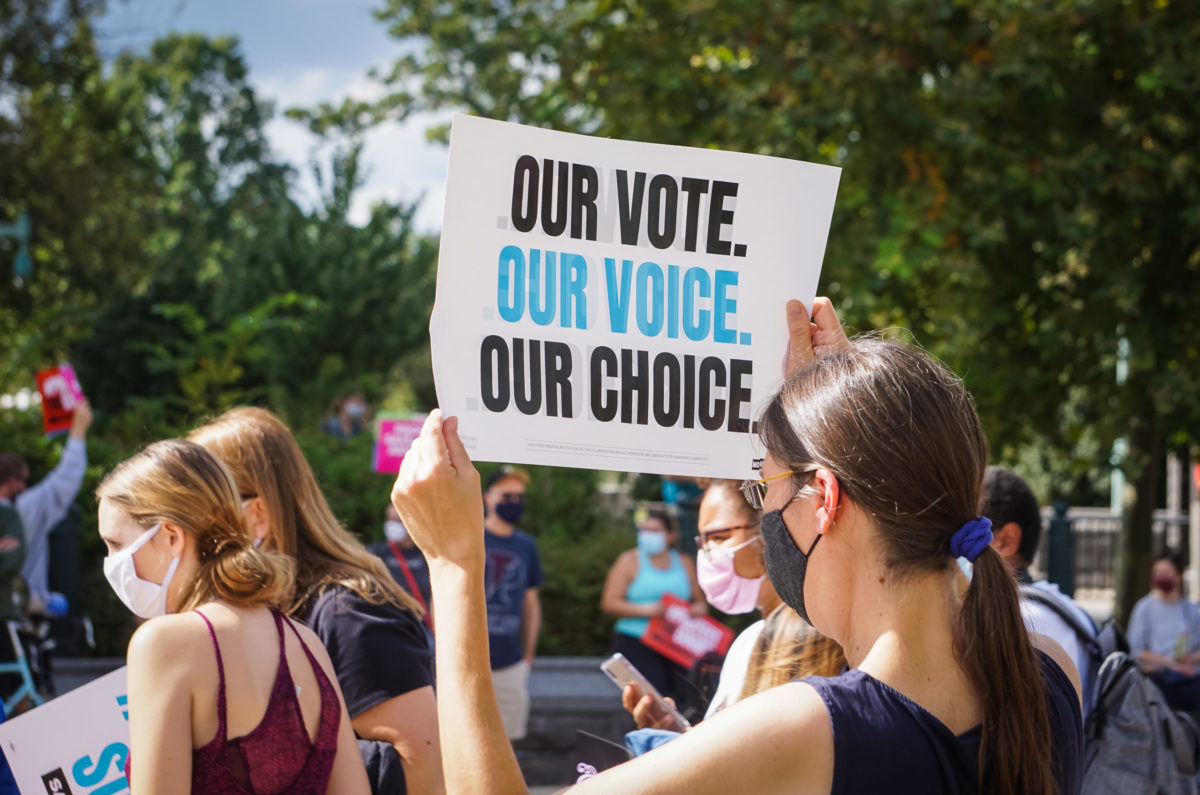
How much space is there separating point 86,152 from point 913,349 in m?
20.3

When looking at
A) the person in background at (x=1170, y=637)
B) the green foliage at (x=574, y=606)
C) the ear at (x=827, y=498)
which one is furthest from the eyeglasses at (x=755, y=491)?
the green foliage at (x=574, y=606)

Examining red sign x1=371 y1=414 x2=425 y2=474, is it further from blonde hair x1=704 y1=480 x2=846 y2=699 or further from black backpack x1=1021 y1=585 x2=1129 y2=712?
blonde hair x1=704 y1=480 x2=846 y2=699

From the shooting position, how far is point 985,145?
6918 mm

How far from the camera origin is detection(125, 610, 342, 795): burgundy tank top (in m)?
2.11

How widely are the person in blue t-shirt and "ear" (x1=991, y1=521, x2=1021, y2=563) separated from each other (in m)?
3.58

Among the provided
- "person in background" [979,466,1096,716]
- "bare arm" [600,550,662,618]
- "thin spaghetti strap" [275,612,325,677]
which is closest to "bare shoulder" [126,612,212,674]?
"thin spaghetti strap" [275,612,325,677]

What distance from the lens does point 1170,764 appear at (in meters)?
3.33

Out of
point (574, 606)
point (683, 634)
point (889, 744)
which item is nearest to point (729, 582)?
point (889, 744)

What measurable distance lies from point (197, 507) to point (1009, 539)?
2444 mm

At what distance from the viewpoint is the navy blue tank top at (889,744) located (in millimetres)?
1371

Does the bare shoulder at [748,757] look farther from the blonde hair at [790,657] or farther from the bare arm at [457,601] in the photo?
the blonde hair at [790,657]

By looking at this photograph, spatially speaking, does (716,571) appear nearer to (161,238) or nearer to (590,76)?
(590,76)

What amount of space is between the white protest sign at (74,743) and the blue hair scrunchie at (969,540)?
1.84 m

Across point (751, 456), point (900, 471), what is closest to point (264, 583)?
point (751, 456)
